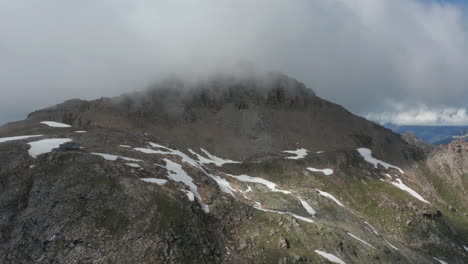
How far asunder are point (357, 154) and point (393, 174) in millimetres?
13769

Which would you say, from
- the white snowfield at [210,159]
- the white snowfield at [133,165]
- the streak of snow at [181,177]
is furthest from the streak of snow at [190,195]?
the white snowfield at [210,159]

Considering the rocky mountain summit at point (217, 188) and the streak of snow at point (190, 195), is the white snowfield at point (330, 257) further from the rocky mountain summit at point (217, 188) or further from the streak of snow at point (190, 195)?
the streak of snow at point (190, 195)

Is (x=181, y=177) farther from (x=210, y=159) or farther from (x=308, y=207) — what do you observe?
(x=210, y=159)

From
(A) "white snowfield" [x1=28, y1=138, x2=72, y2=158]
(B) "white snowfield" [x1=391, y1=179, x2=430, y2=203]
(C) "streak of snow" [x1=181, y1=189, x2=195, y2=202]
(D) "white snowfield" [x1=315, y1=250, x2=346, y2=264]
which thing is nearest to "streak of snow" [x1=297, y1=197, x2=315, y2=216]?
(D) "white snowfield" [x1=315, y1=250, x2=346, y2=264]

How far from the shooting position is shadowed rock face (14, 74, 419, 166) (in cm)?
10656

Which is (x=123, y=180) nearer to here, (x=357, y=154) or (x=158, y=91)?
(x=357, y=154)

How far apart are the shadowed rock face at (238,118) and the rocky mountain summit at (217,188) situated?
811 mm

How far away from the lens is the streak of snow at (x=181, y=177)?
43.9 meters

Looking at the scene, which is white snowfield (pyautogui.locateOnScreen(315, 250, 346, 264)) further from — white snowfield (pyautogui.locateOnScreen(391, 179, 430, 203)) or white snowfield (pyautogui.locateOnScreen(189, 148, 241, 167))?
white snowfield (pyautogui.locateOnScreen(391, 179, 430, 203))

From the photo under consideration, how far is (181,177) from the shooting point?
49719 mm

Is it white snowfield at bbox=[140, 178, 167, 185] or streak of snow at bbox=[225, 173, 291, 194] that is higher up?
white snowfield at bbox=[140, 178, 167, 185]

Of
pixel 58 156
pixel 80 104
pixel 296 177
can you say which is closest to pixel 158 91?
pixel 80 104

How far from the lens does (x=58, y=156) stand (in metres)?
43.7

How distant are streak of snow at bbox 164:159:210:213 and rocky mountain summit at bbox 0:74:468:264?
29cm
